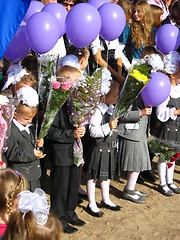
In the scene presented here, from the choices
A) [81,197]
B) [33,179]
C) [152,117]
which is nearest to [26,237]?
[33,179]

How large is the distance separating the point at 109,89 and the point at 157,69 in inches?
29.0

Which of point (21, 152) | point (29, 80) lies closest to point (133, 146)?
point (29, 80)

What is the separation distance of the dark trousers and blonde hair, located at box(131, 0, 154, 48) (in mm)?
2267

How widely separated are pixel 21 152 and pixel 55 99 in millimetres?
526

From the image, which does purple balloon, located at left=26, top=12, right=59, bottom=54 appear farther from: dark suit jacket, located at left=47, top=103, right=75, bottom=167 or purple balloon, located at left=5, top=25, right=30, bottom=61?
dark suit jacket, located at left=47, top=103, right=75, bottom=167

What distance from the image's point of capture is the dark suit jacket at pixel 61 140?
→ 13.8 feet

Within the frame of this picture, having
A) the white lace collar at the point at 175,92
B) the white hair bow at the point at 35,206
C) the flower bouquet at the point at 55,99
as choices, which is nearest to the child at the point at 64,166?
the flower bouquet at the point at 55,99

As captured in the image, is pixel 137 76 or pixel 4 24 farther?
pixel 137 76

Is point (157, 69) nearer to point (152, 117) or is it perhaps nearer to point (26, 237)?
point (152, 117)

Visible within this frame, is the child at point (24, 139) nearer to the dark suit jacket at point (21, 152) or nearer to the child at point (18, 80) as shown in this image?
the dark suit jacket at point (21, 152)

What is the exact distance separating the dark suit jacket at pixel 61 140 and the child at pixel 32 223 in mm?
1719

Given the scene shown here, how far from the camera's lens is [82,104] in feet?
13.2

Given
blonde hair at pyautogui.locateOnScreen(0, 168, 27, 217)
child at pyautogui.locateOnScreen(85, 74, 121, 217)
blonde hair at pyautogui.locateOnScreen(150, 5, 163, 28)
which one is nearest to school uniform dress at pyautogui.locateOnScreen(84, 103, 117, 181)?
child at pyautogui.locateOnScreen(85, 74, 121, 217)

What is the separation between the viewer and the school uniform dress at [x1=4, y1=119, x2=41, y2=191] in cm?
383
